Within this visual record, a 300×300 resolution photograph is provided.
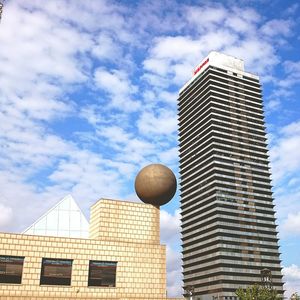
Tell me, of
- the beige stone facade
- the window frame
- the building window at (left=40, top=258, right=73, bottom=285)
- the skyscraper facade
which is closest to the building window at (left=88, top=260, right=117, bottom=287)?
the beige stone facade

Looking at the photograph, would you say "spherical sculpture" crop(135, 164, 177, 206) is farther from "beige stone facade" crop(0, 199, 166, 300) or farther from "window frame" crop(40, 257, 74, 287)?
"window frame" crop(40, 257, 74, 287)

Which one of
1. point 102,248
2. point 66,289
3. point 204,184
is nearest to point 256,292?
point 102,248

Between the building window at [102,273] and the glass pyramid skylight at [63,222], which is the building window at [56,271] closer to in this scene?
the building window at [102,273]

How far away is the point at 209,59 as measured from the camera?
17688 cm

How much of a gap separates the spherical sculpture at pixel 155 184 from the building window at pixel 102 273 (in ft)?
34.8

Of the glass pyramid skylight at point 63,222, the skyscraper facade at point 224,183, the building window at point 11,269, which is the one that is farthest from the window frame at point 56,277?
the skyscraper facade at point 224,183

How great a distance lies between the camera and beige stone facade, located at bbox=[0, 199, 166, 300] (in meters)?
47.7

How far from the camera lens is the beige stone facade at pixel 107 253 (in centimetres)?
4769

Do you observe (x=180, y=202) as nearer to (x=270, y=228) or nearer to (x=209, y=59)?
(x=270, y=228)

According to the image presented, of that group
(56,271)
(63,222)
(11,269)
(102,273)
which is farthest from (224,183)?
(11,269)

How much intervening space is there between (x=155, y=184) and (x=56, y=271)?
56.0 ft

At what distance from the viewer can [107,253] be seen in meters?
51.9

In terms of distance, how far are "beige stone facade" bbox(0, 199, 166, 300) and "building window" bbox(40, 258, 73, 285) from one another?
53 centimetres

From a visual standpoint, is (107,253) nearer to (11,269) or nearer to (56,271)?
(56,271)
